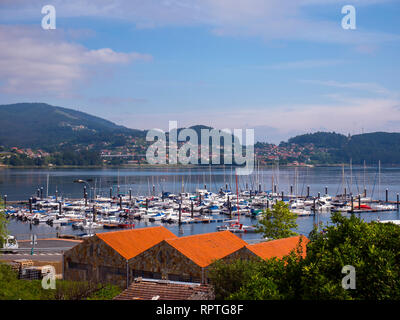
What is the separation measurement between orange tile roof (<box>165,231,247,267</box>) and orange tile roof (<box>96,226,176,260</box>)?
1901 millimetres

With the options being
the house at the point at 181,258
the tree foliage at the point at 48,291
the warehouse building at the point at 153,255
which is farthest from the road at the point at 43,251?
the tree foliage at the point at 48,291

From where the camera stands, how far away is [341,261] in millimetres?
11820

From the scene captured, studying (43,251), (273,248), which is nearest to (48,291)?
(273,248)

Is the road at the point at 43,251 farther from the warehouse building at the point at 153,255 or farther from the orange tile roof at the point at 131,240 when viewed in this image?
the orange tile roof at the point at 131,240

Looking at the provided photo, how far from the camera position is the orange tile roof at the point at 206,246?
20.6 m

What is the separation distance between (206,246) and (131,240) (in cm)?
363

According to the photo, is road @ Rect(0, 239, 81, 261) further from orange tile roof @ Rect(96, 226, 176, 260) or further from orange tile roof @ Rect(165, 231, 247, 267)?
orange tile roof @ Rect(165, 231, 247, 267)

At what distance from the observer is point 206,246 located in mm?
21969

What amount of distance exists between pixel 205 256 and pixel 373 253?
33.2 feet

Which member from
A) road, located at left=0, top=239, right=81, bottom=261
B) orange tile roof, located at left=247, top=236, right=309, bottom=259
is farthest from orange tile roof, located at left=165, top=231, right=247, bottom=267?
road, located at left=0, top=239, right=81, bottom=261

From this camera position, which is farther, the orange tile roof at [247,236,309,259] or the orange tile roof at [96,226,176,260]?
the orange tile roof at [96,226,176,260]

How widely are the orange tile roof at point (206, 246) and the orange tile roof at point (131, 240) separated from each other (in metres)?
1.90

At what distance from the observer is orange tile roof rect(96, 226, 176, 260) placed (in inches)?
866
